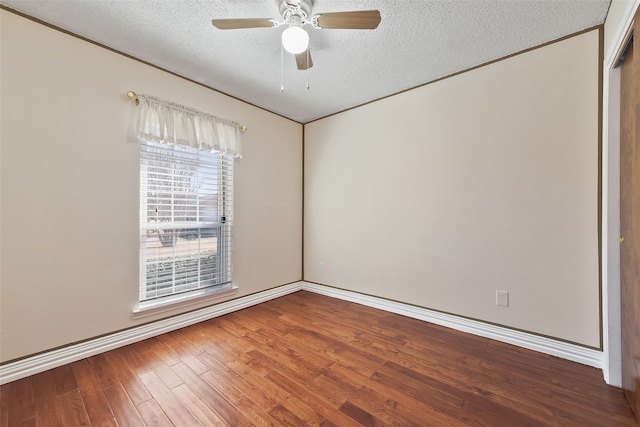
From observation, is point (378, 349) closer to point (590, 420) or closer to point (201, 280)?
point (590, 420)

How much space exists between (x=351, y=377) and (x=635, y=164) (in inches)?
82.2

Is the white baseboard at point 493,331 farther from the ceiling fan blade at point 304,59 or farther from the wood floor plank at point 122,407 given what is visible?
the ceiling fan blade at point 304,59

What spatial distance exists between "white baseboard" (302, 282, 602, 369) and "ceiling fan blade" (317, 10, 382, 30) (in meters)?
2.62

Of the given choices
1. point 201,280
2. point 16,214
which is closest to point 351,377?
point 201,280

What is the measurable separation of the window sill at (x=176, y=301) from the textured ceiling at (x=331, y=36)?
2.26 metres

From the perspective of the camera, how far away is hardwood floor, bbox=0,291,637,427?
1419 millimetres

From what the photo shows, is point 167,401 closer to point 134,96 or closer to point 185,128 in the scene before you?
point 185,128

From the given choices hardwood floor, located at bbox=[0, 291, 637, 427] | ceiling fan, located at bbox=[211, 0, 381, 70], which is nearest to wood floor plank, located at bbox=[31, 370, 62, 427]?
hardwood floor, located at bbox=[0, 291, 637, 427]

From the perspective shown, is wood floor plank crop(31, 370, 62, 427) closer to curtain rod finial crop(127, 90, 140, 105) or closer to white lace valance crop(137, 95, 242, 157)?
white lace valance crop(137, 95, 242, 157)

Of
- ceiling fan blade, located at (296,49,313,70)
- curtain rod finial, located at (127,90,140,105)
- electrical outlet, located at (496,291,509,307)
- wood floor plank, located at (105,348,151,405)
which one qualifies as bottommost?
wood floor plank, located at (105,348,151,405)

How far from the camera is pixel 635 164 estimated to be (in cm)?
136

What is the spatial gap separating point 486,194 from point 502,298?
0.95 m

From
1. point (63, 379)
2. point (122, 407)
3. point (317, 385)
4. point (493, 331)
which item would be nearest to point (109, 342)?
point (63, 379)

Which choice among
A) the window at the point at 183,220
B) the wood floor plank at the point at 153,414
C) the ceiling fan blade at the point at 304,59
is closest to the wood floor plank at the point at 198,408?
the wood floor plank at the point at 153,414
